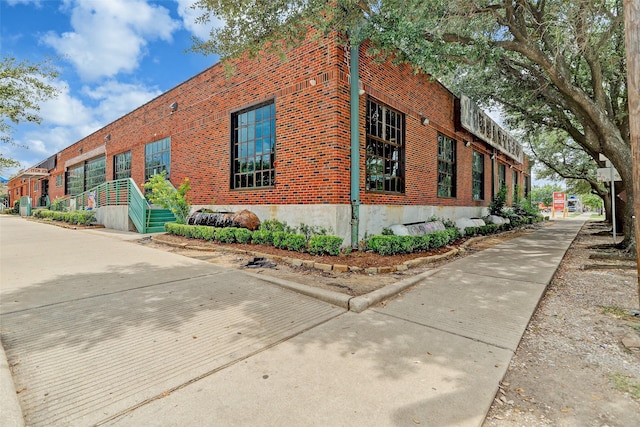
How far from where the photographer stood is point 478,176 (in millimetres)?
15992

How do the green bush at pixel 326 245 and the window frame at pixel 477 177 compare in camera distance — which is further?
the window frame at pixel 477 177

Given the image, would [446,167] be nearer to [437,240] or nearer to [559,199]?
[437,240]

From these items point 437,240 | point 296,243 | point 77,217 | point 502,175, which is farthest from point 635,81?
point 77,217

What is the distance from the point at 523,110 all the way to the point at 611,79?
2676 mm

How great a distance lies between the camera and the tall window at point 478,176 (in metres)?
15.4

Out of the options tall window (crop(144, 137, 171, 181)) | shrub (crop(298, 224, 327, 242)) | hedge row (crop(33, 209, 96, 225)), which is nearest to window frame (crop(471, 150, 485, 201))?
shrub (crop(298, 224, 327, 242))

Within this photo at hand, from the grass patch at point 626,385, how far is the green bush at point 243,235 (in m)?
7.25

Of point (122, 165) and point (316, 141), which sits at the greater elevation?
point (122, 165)

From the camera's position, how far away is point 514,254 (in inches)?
312

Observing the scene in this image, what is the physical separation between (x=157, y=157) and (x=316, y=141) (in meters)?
10.6

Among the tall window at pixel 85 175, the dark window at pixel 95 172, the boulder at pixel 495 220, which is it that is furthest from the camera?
the tall window at pixel 85 175

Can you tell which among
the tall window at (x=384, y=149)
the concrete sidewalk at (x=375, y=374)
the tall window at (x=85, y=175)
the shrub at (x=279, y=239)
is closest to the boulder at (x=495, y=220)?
the tall window at (x=384, y=149)

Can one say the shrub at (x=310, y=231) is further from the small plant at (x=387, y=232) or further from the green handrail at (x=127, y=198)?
the green handrail at (x=127, y=198)

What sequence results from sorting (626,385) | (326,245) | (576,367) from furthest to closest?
(326,245) < (576,367) < (626,385)
